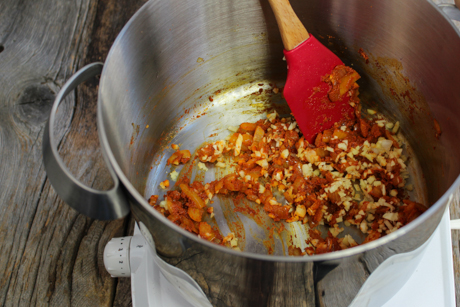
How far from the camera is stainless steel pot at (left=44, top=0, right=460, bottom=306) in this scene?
77cm

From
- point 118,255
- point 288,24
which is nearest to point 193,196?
Result: point 118,255

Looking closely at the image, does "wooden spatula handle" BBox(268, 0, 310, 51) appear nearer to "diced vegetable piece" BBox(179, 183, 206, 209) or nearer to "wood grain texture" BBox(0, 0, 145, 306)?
"diced vegetable piece" BBox(179, 183, 206, 209)

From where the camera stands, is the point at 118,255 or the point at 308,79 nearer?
the point at 118,255

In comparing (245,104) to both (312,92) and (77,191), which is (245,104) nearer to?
(312,92)

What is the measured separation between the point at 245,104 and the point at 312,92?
32cm

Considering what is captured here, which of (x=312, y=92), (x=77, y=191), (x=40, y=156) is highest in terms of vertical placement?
(x=77, y=191)

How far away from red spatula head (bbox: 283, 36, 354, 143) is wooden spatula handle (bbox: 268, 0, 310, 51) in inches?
1.2

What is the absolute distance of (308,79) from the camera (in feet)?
4.58

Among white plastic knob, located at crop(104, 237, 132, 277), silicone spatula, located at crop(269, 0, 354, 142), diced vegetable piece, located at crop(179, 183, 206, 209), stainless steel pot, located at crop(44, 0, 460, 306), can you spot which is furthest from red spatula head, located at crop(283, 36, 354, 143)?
white plastic knob, located at crop(104, 237, 132, 277)

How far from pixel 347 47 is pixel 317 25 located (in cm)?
14

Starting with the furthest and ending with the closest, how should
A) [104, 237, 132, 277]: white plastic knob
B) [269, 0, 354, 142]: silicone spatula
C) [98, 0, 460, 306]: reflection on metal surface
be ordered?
[269, 0, 354, 142]: silicone spatula, [104, 237, 132, 277]: white plastic knob, [98, 0, 460, 306]: reflection on metal surface

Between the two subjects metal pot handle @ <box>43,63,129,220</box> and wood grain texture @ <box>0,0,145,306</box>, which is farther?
wood grain texture @ <box>0,0,145,306</box>

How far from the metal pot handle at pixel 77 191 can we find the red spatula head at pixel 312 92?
2.63 feet

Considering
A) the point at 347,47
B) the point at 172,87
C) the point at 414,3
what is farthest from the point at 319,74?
the point at 172,87
